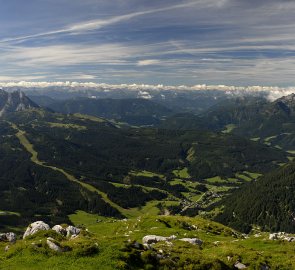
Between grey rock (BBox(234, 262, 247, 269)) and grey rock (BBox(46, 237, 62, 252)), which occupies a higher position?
grey rock (BBox(46, 237, 62, 252))

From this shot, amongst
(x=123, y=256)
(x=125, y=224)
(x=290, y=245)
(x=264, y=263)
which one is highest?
(x=123, y=256)

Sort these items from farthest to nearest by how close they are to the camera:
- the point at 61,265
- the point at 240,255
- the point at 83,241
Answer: the point at 240,255
the point at 83,241
the point at 61,265

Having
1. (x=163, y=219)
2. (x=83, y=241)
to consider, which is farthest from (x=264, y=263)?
(x=163, y=219)

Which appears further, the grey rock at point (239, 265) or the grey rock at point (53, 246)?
the grey rock at point (239, 265)

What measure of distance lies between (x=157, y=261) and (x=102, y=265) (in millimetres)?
9524

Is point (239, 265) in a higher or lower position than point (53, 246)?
lower

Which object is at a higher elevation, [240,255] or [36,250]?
[36,250]

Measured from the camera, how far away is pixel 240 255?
6650 cm

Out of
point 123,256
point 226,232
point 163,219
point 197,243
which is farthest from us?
point 163,219

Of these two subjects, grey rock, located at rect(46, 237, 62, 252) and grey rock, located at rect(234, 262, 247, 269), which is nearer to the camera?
grey rock, located at rect(46, 237, 62, 252)

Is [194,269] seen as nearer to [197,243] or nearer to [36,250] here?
[36,250]

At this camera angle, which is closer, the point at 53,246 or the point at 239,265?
the point at 53,246

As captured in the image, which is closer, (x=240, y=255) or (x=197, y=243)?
(x=240, y=255)

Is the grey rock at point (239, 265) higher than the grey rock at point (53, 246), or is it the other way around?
the grey rock at point (53, 246)
